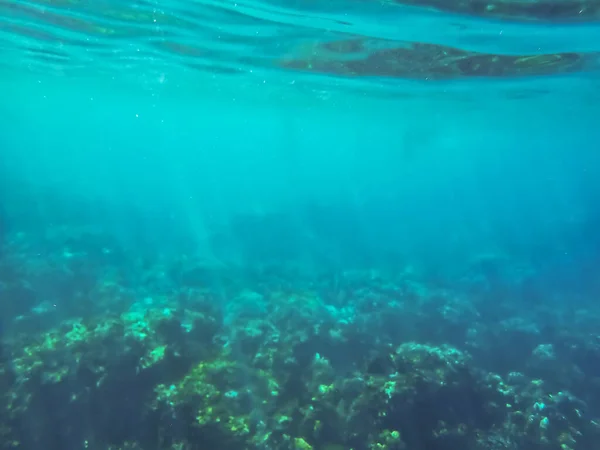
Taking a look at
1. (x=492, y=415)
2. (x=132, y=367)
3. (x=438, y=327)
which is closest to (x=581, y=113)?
(x=438, y=327)

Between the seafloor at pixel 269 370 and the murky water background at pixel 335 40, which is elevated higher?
the murky water background at pixel 335 40

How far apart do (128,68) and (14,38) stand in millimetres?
6386

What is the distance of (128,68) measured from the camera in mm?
24141

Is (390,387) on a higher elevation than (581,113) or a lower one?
lower

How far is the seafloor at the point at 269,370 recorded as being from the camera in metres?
8.09

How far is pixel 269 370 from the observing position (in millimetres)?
10453

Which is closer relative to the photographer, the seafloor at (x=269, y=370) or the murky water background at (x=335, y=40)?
the seafloor at (x=269, y=370)

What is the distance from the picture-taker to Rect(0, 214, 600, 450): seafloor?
8094mm

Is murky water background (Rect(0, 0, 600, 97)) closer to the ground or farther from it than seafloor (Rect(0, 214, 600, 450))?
farther from it

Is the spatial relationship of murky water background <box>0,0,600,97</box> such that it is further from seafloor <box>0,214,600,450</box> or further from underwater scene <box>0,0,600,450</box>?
seafloor <box>0,214,600,450</box>

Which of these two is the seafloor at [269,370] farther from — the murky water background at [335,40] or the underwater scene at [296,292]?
the murky water background at [335,40]

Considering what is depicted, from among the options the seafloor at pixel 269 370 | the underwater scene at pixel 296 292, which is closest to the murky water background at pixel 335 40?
the underwater scene at pixel 296 292

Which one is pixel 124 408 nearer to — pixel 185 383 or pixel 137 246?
pixel 185 383

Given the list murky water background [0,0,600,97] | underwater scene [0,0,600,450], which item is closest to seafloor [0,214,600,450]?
underwater scene [0,0,600,450]
